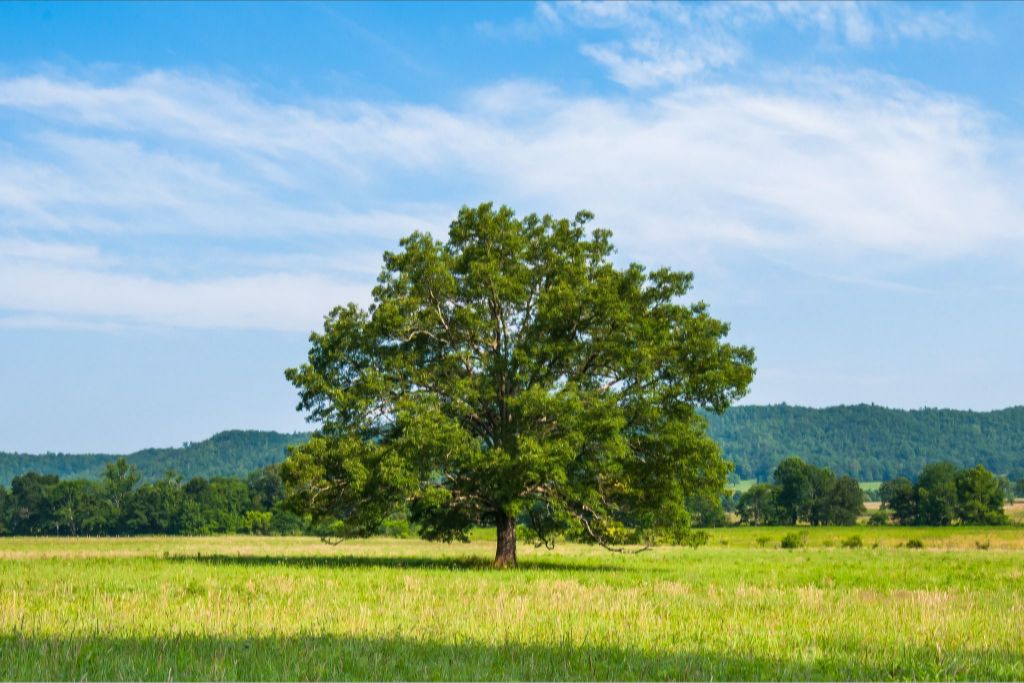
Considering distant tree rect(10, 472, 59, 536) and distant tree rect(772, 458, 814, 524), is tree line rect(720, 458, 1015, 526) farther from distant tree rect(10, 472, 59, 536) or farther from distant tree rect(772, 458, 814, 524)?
distant tree rect(10, 472, 59, 536)

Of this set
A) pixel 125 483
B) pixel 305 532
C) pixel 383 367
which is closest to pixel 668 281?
pixel 383 367

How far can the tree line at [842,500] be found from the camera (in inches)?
5044

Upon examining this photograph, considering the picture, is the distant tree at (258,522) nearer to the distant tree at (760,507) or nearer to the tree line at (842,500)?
the tree line at (842,500)

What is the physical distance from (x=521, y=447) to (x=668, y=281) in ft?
31.8

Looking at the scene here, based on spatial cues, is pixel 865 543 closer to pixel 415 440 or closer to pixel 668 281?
pixel 668 281

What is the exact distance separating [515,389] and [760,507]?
4629 inches

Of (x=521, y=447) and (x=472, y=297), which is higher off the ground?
(x=472, y=297)

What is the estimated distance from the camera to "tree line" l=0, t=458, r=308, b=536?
133125mm

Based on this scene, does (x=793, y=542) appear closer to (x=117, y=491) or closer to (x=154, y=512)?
(x=154, y=512)

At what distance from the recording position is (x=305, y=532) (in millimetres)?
127188

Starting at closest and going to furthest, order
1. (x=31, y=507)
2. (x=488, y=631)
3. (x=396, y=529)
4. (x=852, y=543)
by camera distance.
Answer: (x=488, y=631)
(x=852, y=543)
(x=396, y=529)
(x=31, y=507)

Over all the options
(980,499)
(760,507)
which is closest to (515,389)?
(980,499)

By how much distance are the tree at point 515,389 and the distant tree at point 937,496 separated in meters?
108

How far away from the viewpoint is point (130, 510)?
13700 cm
